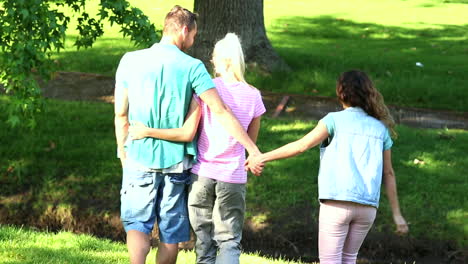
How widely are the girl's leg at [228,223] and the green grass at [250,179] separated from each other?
3.50 meters

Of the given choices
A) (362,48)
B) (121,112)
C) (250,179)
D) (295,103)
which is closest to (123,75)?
(121,112)

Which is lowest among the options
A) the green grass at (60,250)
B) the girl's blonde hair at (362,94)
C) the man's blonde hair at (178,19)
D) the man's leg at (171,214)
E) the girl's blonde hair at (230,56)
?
the green grass at (60,250)

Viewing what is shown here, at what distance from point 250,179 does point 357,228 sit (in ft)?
14.7

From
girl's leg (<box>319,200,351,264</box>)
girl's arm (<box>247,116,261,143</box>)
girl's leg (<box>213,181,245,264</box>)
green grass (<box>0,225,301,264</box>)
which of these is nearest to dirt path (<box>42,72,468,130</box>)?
green grass (<box>0,225,301,264</box>)

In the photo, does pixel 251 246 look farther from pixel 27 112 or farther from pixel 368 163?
pixel 368 163

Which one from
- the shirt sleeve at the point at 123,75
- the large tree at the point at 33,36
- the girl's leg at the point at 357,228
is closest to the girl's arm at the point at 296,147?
the girl's leg at the point at 357,228

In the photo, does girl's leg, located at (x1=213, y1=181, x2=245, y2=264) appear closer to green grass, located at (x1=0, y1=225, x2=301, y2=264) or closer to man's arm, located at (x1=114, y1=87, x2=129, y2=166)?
man's arm, located at (x1=114, y1=87, x2=129, y2=166)

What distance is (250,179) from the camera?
8758 mm

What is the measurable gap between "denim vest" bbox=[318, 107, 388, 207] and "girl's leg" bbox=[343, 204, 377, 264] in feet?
0.18

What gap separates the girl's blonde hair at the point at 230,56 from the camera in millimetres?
4461

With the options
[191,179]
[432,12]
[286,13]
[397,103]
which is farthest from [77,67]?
[432,12]

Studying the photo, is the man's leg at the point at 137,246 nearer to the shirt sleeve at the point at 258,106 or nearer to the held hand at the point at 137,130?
the held hand at the point at 137,130

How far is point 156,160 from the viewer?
14.2 feet

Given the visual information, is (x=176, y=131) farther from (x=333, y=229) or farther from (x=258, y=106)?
(x=333, y=229)
